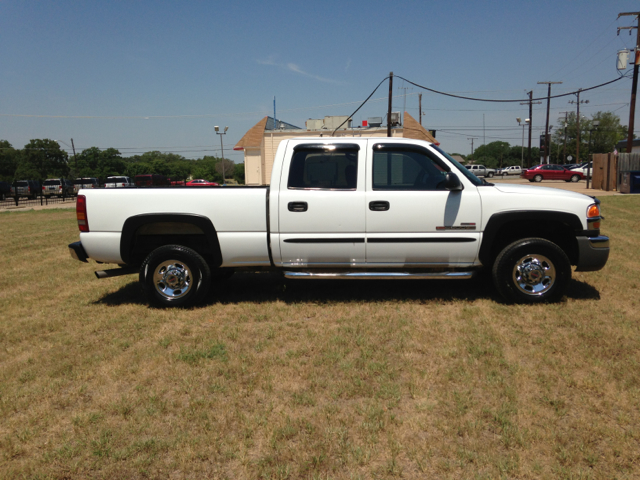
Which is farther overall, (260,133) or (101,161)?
(101,161)

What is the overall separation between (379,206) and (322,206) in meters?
0.64

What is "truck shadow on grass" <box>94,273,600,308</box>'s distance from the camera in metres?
5.72

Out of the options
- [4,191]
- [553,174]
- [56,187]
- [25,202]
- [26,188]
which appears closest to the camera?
[25,202]

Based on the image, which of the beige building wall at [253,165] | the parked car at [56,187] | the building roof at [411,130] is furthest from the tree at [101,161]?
the building roof at [411,130]

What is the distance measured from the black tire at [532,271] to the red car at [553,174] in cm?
3788

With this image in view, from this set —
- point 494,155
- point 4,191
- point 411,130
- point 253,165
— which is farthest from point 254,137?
point 494,155

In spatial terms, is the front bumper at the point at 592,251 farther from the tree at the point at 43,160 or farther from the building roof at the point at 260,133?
the tree at the point at 43,160

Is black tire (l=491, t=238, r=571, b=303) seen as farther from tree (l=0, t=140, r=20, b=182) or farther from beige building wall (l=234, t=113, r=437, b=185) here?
tree (l=0, t=140, r=20, b=182)

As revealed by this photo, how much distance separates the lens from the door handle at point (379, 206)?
5.14 meters

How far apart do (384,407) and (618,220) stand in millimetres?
11775

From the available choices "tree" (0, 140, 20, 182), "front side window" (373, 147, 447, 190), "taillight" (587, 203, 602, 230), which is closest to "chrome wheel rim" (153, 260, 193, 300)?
"front side window" (373, 147, 447, 190)

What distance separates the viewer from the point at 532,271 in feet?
17.1

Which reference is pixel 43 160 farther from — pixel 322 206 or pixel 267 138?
pixel 322 206

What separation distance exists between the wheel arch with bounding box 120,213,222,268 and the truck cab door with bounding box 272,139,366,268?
2.67 ft
